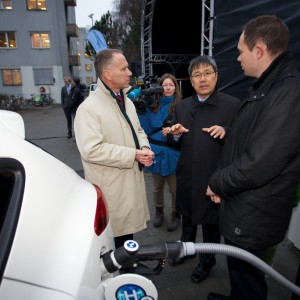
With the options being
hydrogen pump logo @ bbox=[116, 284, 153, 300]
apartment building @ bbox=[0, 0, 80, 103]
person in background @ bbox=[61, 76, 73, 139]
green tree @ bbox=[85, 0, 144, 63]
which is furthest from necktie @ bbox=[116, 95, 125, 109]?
green tree @ bbox=[85, 0, 144, 63]

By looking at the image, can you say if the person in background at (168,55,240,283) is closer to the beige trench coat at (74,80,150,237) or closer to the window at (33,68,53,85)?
the beige trench coat at (74,80,150,237)

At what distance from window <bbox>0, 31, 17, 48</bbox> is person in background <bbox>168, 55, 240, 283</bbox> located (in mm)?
24484

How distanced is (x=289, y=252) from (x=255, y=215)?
→ 5.64 ft

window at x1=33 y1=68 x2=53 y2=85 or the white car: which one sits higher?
window at x1=33 y1=68 x2=53 y2=85

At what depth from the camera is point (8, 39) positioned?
886 inches

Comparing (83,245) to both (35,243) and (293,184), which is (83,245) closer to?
(35,243)

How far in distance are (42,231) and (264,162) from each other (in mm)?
1103

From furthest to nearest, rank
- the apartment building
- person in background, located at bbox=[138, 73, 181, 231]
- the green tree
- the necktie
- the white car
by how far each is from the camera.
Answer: the green tree
the apartment building
person in background, located at bbox=[138, 73, 181, 231]
the necktie
the white car

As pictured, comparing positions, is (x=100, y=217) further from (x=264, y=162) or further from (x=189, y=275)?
(x=189, y=275)

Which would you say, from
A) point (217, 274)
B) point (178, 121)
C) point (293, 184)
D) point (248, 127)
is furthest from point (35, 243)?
point (217, 274)

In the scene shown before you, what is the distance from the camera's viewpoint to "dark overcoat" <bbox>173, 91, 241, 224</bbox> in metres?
2.30

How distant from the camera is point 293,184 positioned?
5.06 ft

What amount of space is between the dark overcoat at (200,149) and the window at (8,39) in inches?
965

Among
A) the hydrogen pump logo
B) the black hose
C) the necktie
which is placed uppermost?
the necktie
